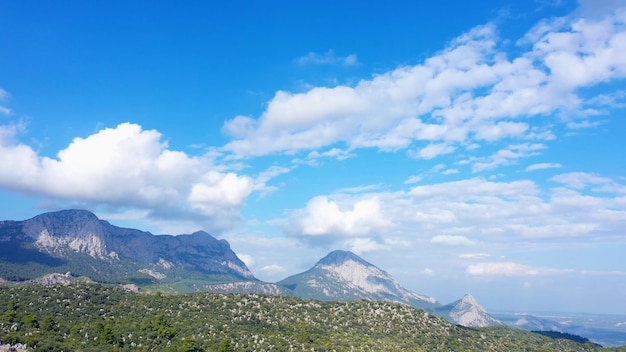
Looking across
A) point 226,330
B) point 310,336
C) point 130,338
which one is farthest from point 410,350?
point 130,338

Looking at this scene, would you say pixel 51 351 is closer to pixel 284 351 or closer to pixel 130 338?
pixel 130 338

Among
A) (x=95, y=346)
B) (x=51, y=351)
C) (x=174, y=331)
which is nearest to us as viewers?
(x=51, y=351)

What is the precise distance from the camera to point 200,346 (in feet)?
579

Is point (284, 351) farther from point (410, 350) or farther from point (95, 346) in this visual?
point (95, 346)

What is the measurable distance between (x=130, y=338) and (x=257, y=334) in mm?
55356

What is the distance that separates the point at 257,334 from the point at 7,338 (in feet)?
326

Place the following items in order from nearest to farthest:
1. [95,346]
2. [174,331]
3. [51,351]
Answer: [51,351], [95,346], [174,331]

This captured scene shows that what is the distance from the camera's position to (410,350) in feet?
647

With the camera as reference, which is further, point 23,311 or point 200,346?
point 23,311

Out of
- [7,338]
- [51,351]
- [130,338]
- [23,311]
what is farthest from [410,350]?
[23,311]

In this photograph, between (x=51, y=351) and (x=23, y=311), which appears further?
(x=23, y=311)

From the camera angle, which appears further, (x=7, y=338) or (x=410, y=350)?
(x=410, y=350)

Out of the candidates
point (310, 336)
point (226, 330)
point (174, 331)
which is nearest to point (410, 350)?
point (310, 336)

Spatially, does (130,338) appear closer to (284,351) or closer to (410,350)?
(284,351)
